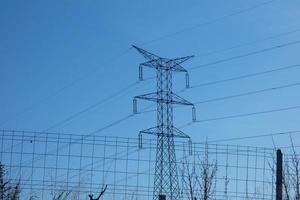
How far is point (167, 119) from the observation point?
30.8 m

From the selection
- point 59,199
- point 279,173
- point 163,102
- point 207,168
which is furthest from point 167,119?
point 59,199

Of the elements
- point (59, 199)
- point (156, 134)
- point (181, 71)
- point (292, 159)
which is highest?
point (181, 71)

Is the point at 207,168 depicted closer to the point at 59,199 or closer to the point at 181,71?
the point at 59,199

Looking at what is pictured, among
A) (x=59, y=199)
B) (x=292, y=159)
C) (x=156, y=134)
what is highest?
(x=156, y=134)

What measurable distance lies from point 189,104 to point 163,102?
153 centimetres

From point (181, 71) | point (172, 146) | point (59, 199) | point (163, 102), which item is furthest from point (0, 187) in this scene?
point (181, 71)

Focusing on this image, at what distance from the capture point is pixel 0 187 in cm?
1424

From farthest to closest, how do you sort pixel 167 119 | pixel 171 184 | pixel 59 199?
1. pixel 167 119
2. pixel 171 184
3. pixel 59 199

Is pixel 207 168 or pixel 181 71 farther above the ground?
pixel 181 71

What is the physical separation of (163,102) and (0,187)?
57.7 ft

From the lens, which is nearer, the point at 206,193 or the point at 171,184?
the point at 206,193

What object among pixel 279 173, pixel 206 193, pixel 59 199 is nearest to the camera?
pixel 59 199

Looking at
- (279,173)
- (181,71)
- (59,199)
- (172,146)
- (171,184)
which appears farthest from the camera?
(181,71)

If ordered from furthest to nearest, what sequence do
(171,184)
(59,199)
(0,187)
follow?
(171,184)
(0,187)
(59,199)
